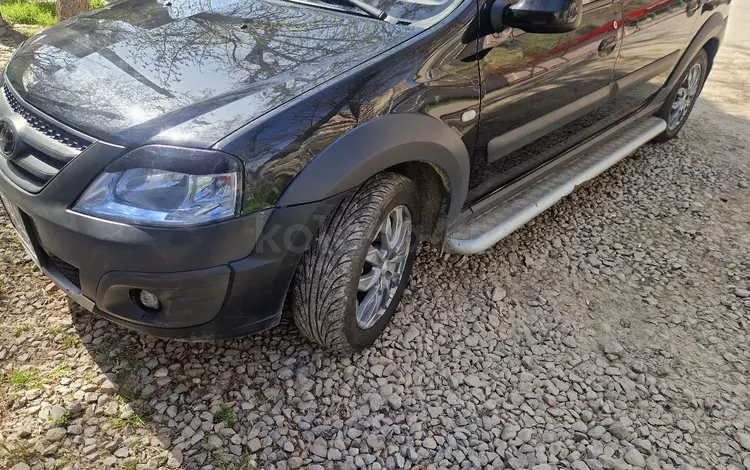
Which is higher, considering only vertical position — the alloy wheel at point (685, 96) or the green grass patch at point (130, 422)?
the green grass patch at point (130, 422)

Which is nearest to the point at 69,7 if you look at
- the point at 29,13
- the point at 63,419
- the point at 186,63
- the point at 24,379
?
the point at 29,13

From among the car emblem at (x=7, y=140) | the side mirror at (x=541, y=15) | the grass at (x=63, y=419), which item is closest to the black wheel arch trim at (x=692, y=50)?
the side mirror at (x=541, y=15)

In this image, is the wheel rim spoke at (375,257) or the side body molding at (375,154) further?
the wheel rim spoke at (375,257)

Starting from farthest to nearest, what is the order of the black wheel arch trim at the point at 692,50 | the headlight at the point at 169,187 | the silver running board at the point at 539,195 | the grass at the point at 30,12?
the grass at the point at 30,12 < the black wheel arch trim at the point at 692,50 < the silver running board at the point at 539,195 < the headlight at the point at 169,187

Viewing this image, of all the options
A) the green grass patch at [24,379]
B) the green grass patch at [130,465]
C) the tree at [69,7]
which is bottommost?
the green grass patch at [130,465]

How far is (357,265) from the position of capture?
2.14 meters

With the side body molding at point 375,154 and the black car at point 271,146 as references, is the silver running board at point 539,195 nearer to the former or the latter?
the black car at point 271,146

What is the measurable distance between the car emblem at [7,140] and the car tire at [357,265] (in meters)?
1.05

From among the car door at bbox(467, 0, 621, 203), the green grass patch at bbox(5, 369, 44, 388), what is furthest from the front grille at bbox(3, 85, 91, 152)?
the car door at bbox(467, 0, 621, 203)

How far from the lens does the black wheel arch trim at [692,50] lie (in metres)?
3.96

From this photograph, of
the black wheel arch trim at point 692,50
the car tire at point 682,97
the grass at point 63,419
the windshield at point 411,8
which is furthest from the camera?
the car tire at point 682,97

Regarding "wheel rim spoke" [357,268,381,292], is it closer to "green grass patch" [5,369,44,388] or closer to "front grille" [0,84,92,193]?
"front grille" [0,84,92,193]

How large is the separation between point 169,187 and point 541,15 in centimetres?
143

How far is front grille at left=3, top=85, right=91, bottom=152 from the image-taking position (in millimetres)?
1828
